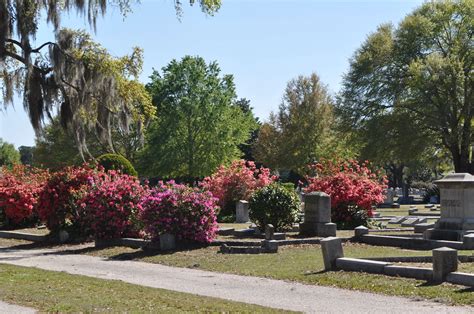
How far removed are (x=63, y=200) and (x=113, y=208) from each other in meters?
2.91

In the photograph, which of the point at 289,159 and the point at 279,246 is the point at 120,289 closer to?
the point at 279,246

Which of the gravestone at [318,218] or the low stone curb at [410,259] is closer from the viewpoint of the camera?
the low stone curb at [410,259]

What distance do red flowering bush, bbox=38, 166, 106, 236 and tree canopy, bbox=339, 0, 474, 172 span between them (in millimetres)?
24379

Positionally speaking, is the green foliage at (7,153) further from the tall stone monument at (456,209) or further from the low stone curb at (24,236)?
the tall stone monument at (456,209)

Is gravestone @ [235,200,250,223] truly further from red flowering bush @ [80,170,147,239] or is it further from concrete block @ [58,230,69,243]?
concrete block @ [58,230,69,243]

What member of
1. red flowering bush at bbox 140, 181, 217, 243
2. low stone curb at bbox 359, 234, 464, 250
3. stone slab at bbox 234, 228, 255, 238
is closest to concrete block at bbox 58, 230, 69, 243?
red flowering bush at bbox 140, 181, 217, 243

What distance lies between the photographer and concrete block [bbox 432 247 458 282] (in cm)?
1207

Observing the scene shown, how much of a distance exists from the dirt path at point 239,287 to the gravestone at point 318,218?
7.03 m

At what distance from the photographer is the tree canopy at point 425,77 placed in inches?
1700

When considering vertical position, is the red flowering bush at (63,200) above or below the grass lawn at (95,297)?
above

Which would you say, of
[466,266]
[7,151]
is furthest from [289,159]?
[7,151]

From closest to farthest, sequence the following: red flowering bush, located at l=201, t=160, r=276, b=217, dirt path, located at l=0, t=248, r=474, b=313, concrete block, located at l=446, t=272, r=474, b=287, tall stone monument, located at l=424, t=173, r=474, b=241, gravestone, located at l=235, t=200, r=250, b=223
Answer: dirt path, located at l=0, t=248, r=474, b=313 < concrete block, located at l=446, t=272, r=474, b=287 < tall stone monument, located at l=424, t=173, r=474, b=241 < gravestone, located at l=235, t=200, r=250, b=223 < red flowering bush, located at l=201, t=160, r=276, b=217

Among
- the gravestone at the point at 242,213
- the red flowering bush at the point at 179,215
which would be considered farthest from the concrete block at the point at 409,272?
the gravestone at the point at 242,213

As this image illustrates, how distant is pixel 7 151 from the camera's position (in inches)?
4872
